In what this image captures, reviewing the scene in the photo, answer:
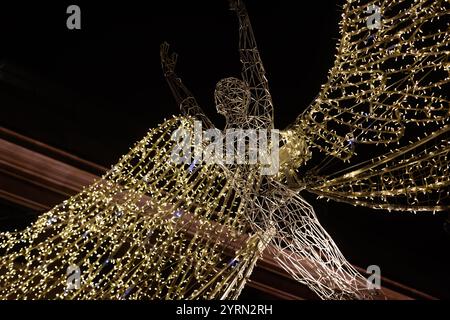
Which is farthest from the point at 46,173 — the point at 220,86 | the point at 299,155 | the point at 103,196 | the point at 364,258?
the point at 364,258

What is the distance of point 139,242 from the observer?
2080 millimetres

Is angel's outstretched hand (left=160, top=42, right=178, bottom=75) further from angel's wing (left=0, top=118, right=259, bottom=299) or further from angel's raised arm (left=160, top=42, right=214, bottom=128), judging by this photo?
angel's wing (left=0, top=118, right=259, bottom=299)

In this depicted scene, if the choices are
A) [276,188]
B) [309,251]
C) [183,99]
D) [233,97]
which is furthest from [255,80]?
[309,251]

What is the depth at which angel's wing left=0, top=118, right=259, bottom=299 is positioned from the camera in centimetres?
195

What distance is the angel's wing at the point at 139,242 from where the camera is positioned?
6.38 feet

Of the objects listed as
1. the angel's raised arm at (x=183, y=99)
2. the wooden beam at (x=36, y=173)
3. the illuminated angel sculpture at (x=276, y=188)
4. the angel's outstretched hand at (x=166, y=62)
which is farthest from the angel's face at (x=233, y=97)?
the wooden beam at (x=36, y=173)

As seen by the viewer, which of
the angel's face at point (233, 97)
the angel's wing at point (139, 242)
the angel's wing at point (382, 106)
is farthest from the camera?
the angel's face at point (233, 97)

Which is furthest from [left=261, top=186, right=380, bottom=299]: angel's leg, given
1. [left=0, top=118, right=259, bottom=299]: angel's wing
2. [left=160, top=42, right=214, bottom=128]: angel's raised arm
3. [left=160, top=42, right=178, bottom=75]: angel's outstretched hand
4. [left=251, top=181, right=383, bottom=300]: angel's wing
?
[left=160, top=42, right=178, bottom=75]: angel's outstretched hand

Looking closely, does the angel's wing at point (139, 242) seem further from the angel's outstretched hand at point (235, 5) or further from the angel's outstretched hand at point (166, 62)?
the angel's outstretched hand at point (235, 5)

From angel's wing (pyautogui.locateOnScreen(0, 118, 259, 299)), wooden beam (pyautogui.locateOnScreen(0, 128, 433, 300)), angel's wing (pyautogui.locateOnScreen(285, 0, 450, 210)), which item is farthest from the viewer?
wooden beam (pyautogui.locateOnScreen(0, 128, 433, 300))

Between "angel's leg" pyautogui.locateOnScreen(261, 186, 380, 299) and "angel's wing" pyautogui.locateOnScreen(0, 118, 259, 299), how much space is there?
0.34 feet

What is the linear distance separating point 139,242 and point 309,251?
1.77 feet

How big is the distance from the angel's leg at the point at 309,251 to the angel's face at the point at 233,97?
0.30m

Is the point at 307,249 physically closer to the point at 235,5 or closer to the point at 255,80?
the point at 255,80
